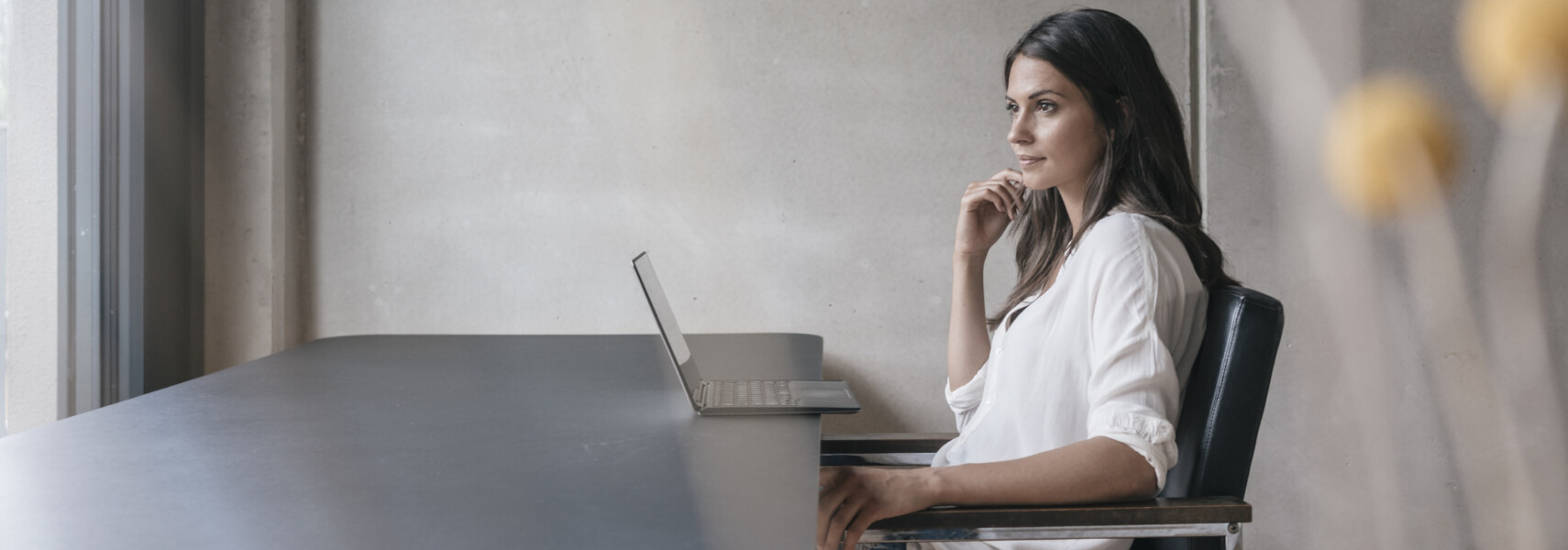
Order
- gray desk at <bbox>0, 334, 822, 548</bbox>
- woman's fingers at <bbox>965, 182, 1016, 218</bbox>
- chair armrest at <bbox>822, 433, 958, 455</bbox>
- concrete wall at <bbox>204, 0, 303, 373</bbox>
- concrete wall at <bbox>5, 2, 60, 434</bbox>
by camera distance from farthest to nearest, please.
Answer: concrete wall at <bbox>204, 0, 303, 373</bbox> < concrete wall at <bbox>5, 2, 60, 434</bbox> < woman's fingers at <bbox>965, 182, 1016, 218</bbox> < chair armrest at <bbox>822, 433, 958, 455</bbox> < gray desk at <bbox>0, 334, 822, 548</bbox>

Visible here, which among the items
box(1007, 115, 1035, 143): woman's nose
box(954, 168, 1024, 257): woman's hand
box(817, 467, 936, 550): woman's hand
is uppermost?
box(1007, 115, 1035, 143): woman's nose

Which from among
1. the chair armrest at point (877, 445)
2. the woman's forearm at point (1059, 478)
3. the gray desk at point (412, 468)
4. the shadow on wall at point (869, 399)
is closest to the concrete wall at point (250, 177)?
the gray desk at point (412, 468)

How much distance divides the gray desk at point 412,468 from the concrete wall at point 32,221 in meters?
0.86

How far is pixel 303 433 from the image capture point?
1.14 m

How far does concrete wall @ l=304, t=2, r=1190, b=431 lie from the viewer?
2.43 metres

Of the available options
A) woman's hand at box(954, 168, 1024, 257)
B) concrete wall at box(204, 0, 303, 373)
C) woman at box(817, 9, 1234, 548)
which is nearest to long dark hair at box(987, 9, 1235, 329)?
woman at box(817, 9, 1234, 548)

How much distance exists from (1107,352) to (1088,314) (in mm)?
73

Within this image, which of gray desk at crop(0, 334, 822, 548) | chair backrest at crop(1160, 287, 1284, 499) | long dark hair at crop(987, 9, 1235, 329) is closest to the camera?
gray desk at crop(0, 334, 822, 548)

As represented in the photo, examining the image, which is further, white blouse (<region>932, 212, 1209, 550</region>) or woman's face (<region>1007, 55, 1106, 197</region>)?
woman's face (<region>1007, 55, 1106, 197</region>)

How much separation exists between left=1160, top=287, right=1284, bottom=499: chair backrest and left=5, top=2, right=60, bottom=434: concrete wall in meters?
2.39

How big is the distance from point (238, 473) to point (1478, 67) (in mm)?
2732

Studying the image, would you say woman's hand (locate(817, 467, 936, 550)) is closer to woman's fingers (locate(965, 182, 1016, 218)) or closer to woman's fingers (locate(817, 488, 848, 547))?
woman's fingers (locate(817, 488, 848, 547))

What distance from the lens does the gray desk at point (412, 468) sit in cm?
76

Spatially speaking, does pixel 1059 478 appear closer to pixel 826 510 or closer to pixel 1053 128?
pixel 826 510
